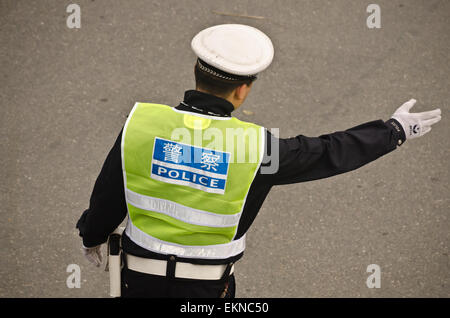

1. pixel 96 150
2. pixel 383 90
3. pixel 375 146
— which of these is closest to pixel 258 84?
pixel 383 90

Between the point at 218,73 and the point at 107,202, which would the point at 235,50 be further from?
the point at 107,202

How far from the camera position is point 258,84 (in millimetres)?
4039

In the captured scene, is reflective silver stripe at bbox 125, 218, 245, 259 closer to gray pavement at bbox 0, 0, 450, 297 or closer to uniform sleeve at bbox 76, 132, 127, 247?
uniform sleeve at bbox 76, 132, 127, 247

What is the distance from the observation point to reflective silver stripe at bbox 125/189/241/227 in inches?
76.3

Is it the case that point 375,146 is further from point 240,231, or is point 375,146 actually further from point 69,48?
point 69,48

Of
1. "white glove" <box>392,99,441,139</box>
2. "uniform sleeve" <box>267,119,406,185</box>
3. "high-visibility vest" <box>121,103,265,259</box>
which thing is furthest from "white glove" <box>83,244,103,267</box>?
"white glove" <box>392,99,441,139</box>

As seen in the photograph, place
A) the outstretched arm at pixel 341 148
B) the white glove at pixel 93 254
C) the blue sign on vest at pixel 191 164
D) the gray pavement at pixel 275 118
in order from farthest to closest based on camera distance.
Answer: the gray pavement at pixel 275 118, the white glove at pixel 93 254, the outstretched arm at pixel 341 148, the blue sign on vest at pixel 191 164

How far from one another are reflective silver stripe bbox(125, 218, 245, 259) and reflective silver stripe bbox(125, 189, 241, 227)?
14cm

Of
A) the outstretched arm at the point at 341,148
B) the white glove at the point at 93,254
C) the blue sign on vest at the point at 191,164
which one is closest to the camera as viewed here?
the blue sign on vest at the point at 191,164

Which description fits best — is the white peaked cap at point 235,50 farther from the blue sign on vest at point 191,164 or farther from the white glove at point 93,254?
the white glove at point 93,254

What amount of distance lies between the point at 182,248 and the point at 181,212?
0.18 m

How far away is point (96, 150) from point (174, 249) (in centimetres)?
190

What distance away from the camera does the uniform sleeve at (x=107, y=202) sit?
196 cm

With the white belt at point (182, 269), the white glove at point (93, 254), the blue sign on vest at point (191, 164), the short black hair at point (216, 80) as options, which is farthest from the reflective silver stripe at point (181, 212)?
the white glove at point (93, 254)
